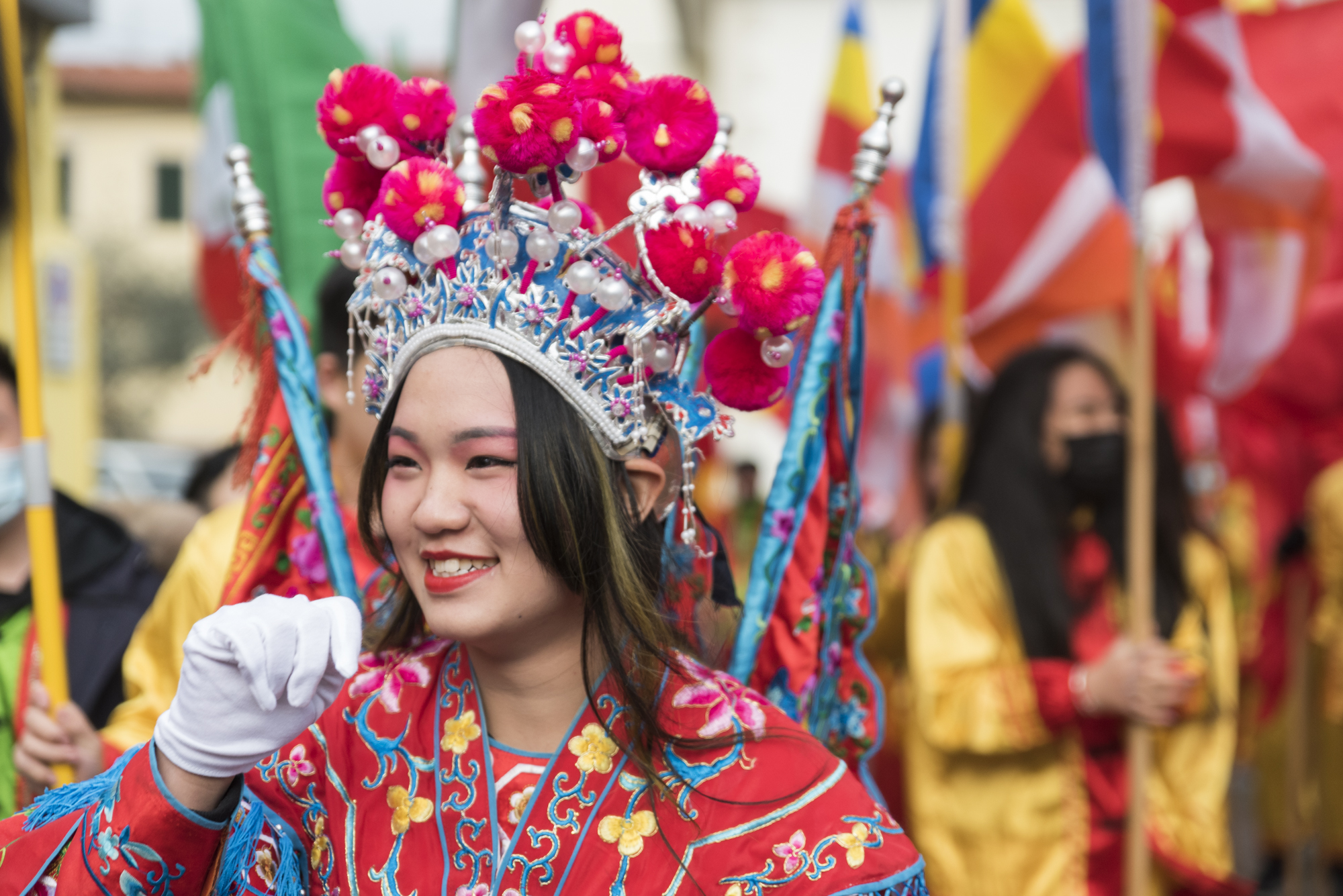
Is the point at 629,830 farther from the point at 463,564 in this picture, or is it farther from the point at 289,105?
the point at 289,105

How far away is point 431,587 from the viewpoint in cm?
180

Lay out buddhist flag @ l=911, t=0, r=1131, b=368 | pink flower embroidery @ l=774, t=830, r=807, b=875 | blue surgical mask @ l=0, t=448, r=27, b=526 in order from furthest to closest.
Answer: buddhist flag @ l=911, t=0, r=1131, b=368, blue surgical mask @ l=0, t=448, r=27, b=526, pink flower embroidery @ l=774, t=830, r=807, b=875

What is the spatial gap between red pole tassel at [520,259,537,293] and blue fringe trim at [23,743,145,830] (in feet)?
2.48

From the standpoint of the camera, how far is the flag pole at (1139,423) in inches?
143

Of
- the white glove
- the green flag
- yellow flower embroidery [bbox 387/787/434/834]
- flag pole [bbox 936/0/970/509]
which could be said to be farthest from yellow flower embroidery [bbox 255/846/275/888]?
flag pole [bbox 936/0/970/509]

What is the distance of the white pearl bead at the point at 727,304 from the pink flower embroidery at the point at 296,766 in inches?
33.3

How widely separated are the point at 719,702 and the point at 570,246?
0.65 metres

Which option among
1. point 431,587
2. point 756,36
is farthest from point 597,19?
point 756,36

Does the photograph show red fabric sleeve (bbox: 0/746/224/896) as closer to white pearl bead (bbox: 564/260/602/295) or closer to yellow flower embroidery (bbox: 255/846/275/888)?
yellow flower embroidery (bbox: 255/846/275/888)

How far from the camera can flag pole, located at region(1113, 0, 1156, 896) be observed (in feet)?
11.9

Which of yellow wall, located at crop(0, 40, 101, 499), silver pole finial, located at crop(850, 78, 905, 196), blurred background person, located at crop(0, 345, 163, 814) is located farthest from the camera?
yellow wall, located at crop(0, 40, 101, 499)

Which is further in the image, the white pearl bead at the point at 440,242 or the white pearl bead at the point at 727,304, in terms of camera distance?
the white pearl bead at the point at 727,304

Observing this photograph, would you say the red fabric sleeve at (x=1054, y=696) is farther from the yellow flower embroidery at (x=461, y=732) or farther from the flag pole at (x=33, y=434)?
the flag pole at (x=33, y=434)

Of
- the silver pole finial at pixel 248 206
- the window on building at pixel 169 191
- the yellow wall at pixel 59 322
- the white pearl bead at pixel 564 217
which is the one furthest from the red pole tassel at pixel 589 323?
the window on building at pixel 169 191
